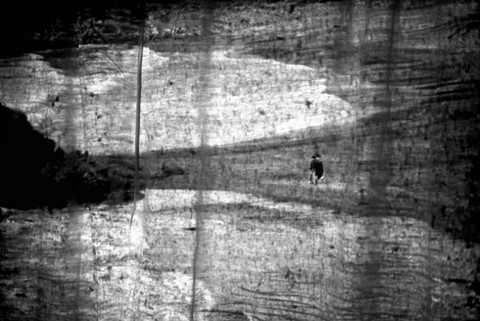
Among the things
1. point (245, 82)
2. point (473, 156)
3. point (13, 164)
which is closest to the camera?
point (473, 156)

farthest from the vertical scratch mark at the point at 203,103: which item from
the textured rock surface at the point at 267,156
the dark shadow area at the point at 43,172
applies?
the dark shadow area at the point at 43,172

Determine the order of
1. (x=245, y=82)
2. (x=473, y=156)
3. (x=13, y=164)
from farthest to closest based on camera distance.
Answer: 1. (x=13, y=164)
2. (x=245, y=82)
3. (x=473, y=156)

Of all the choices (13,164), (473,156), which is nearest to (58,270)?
(13,164)

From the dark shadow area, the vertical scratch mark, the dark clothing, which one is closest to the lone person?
the dark clothing

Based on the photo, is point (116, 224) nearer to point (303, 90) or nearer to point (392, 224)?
point (303, 90)

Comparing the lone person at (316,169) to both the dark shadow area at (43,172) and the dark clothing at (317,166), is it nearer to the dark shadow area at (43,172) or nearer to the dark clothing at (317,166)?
the dark clothing at (317,166)

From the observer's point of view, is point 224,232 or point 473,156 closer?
point 473,156

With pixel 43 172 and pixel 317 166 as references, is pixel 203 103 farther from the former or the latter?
pixel 43 172
